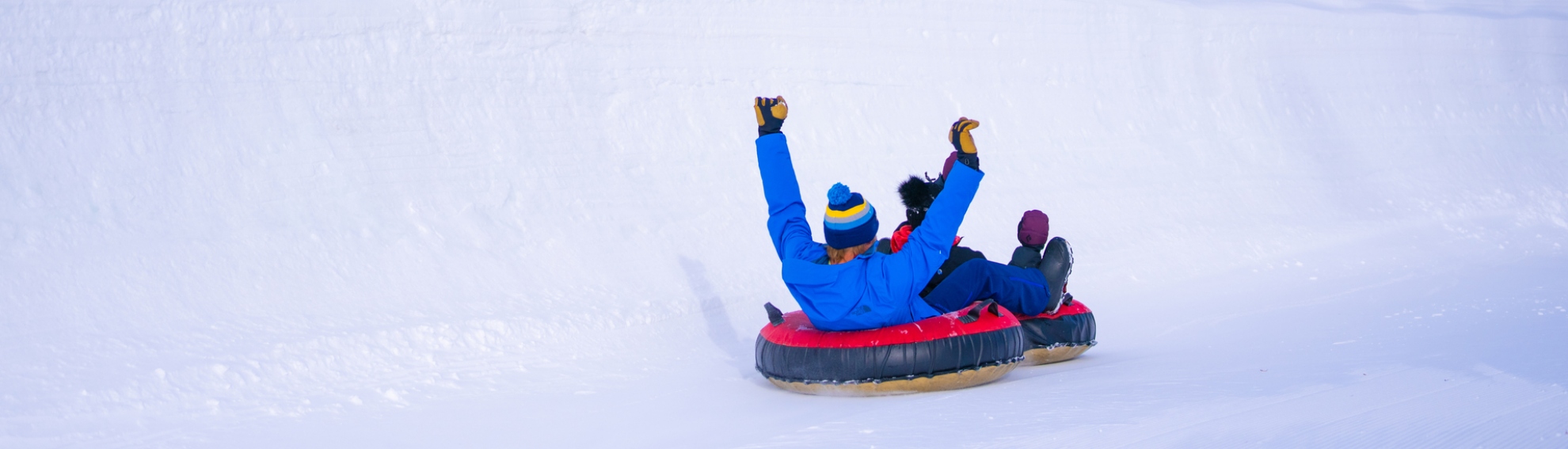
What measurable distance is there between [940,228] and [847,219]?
25 centimetres

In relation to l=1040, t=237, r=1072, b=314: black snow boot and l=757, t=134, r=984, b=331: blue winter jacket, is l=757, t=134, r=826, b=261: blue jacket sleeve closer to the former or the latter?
l=757, t=134, r=984, b=331: blue winter jacket


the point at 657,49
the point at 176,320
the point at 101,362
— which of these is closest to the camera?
the point at 101,362

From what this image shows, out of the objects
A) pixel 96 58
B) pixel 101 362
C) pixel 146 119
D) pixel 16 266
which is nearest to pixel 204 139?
pixel 146 119

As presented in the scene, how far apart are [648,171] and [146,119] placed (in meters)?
2.08

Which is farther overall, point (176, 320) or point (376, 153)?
point (376, 153)

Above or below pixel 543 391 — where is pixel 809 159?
above

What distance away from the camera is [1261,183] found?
301 inches

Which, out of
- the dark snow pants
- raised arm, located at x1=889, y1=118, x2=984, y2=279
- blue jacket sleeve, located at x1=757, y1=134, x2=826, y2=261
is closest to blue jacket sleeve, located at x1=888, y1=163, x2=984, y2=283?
raised arm, located at x1=889, y1=118, x2=984, y2=279

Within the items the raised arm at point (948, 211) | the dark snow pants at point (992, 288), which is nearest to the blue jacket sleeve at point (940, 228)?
the raised arm at point (948, 211)

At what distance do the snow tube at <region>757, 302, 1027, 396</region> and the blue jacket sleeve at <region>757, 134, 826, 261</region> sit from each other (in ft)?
0.83

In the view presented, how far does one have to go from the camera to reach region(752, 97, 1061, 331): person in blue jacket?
118 inches

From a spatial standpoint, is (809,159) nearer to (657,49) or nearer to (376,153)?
(657,49)

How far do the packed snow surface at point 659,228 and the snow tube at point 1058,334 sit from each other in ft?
0.42

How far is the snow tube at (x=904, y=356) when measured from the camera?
124 inches
